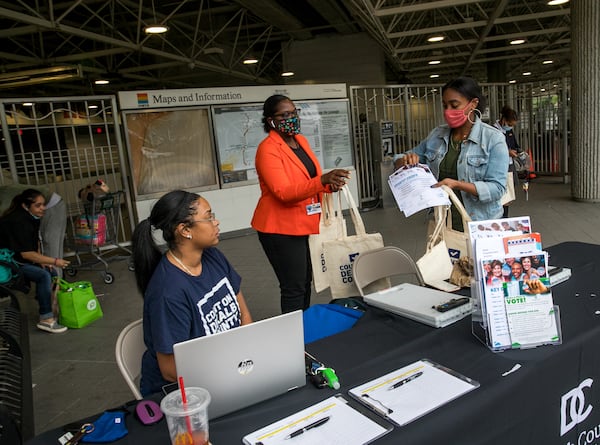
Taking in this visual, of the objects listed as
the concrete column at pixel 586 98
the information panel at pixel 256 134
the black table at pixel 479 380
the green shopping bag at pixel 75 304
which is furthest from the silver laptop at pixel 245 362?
the concrete column at pixel 586 98

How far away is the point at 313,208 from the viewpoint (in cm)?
291

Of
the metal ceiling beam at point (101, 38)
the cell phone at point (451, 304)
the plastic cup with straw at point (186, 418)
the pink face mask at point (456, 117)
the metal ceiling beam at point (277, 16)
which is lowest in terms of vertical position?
the cell phone at point (451, 304)

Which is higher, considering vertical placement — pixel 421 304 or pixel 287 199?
pixel 287 199

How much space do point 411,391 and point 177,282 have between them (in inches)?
34.3

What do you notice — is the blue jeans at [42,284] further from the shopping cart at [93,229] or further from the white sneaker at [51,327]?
the shopping cart at [93,229]

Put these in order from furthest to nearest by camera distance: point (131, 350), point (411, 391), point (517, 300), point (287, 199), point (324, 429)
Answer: point (287, 199)
point (131, 350)
point (517, 300)
point (411, 391)
point (324, 429)

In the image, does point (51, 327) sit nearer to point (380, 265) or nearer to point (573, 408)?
point (380, 265)

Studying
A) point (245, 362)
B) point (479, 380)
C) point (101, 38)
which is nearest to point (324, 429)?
point (245, 362)

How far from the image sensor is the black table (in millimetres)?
1320

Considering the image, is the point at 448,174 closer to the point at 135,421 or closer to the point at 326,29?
the point at 135,421

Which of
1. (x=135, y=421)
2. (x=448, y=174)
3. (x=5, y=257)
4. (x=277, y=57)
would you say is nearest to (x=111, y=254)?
(x=5, y=257)

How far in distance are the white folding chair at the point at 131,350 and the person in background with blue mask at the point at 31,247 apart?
276 cm

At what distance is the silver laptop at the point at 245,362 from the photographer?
4.19ft

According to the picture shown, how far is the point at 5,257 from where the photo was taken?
14.0 feet
